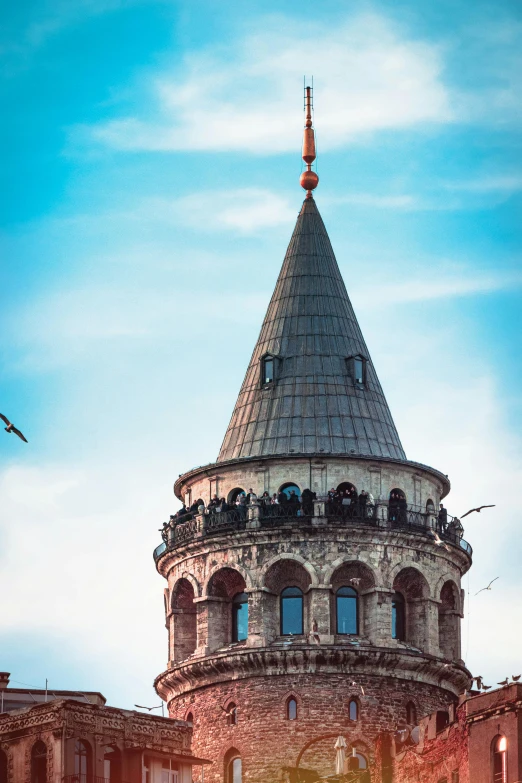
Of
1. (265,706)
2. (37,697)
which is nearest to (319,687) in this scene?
(265,706)

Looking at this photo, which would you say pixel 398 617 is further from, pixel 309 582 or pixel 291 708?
pixel 291 708

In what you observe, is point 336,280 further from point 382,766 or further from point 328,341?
point 382,766

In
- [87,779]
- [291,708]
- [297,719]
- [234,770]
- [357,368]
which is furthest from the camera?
[357,368]

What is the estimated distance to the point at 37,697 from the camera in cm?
11069

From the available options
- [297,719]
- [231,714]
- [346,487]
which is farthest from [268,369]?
[297,719]

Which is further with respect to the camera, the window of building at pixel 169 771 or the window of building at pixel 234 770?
the window of building at pixel 234 770

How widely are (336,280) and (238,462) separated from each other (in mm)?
9543

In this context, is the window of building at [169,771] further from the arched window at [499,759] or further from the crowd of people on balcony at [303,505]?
the crowd of people on balcony at [303,505]

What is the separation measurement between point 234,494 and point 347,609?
5891 mm

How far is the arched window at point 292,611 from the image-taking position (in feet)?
376

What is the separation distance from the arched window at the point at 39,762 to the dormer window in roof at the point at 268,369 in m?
20.9

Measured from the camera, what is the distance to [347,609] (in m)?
115

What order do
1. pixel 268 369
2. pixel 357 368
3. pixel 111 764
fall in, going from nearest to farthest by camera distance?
pixel 111 764, pixel 357 368, pixel 268 369

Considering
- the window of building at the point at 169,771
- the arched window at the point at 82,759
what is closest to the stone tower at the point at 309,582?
the window of building at the point at 169,771
